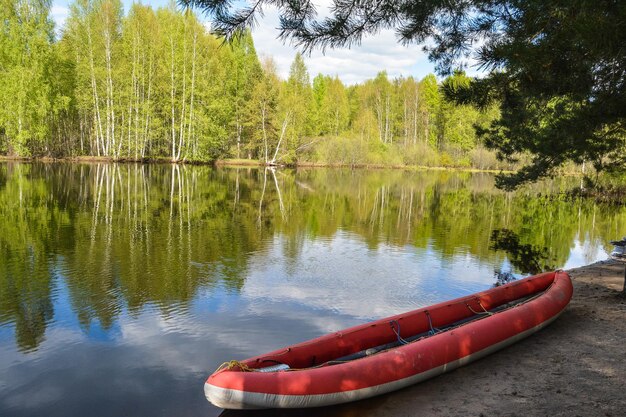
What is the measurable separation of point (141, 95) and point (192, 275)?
42.9m

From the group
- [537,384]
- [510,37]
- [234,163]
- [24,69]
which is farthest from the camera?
[234,163]

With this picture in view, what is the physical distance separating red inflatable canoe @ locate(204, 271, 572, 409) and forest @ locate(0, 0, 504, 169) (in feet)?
100

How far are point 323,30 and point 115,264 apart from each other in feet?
29.8

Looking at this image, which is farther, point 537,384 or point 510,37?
point 537,384

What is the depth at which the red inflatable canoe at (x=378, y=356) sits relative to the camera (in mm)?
5316

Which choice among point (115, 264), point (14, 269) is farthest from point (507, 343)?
point (14, 269)

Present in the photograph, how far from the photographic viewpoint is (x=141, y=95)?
49.5m

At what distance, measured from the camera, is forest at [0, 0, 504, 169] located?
42281 millimetres

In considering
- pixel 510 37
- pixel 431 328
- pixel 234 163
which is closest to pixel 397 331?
pixel 431 328

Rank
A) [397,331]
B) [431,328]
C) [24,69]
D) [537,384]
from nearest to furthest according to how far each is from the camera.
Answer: [537,384]
[397,331]
[431,328]
[24,69]

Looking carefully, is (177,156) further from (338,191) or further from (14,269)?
(14,269)

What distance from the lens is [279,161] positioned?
60.5 m

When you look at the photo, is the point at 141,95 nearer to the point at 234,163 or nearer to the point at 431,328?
the point at 234,163

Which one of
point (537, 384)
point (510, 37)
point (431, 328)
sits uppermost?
point (510, 37)
